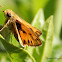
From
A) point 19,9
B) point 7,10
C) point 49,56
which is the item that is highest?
point 19,9

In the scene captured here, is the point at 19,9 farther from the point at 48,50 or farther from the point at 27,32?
the point at 48,50

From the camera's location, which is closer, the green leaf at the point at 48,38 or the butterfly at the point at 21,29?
the green leaf at the point at 48,38

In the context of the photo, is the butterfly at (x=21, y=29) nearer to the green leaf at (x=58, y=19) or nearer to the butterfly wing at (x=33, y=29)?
the butterfly wing at (x=33, y=29)

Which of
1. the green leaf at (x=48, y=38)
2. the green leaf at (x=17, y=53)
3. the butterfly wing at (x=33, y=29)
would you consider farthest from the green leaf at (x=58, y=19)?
the green leaf at (x=17, y=53)

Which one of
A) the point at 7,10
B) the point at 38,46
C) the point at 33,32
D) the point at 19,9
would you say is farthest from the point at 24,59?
the point at 19,9

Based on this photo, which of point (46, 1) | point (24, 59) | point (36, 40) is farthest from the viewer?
point (46, 1)

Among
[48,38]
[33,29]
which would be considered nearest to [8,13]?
[33,29]

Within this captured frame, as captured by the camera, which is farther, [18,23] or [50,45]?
[18,23]
